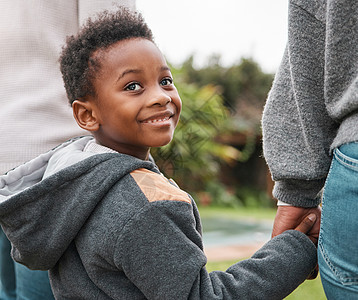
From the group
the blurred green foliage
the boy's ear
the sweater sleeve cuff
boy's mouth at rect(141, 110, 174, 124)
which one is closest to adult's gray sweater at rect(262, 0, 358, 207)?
the sweater sleeve cuff

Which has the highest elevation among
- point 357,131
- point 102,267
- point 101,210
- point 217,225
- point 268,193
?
point 357,131

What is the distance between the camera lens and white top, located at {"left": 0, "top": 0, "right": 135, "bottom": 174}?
1.64 meters

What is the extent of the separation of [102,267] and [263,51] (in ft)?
48.8

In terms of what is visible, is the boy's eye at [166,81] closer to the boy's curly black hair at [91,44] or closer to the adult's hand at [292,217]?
the boy's curly black hair at [91,44]

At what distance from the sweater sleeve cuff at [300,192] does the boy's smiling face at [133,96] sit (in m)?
0.43

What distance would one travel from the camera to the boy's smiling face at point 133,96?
52.6 inches

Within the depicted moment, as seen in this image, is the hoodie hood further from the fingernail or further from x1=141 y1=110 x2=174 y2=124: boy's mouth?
the fingernail

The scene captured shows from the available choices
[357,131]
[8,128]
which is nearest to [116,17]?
[8,128]

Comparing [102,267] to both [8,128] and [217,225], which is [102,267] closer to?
[8,128]

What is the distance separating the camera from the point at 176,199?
1.18 m

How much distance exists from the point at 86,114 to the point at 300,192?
2.52 ft

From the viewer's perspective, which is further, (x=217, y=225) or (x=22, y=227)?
(x=217, y=225)

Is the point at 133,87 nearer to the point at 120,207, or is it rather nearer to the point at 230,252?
the point at 120,207

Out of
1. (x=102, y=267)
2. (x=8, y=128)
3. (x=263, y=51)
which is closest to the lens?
(x=102, y=267)
